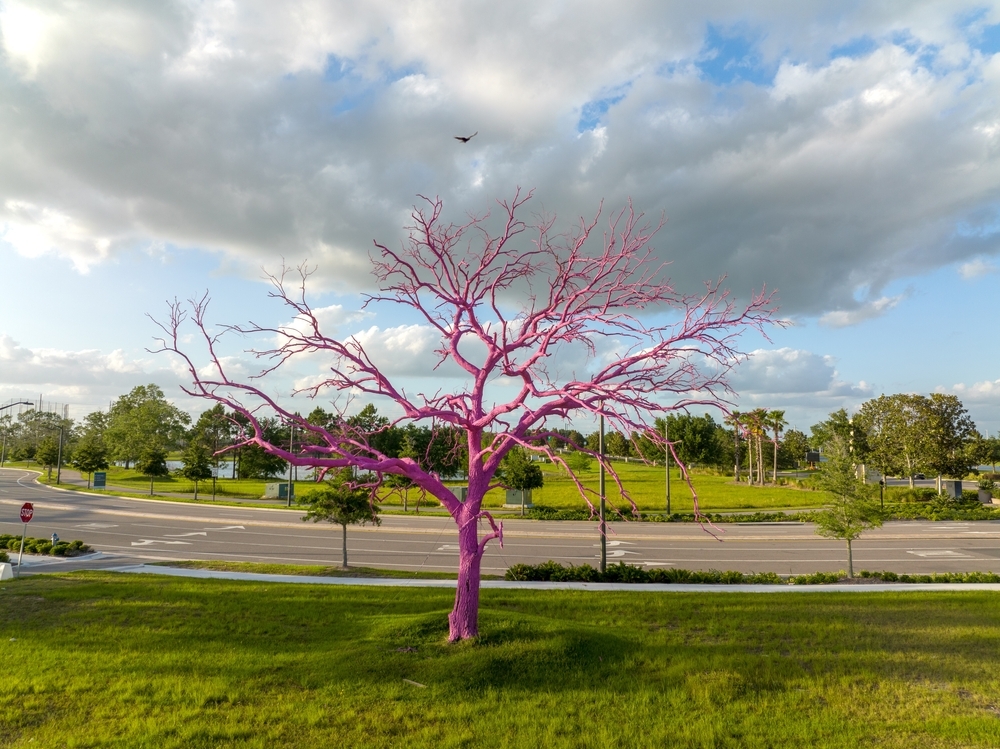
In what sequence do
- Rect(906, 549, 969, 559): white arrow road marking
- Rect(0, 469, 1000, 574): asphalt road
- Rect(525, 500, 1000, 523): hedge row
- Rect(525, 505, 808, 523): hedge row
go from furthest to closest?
Rect(525, 500, 1000, 523): hedge row, Rect(525, 505, 808, 523): hedge row, Rect(906, 549, 969, 559): white arrow road marking, Rect(0, 469, 1000, 574): asphalt road

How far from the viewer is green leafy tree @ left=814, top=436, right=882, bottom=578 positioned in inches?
794

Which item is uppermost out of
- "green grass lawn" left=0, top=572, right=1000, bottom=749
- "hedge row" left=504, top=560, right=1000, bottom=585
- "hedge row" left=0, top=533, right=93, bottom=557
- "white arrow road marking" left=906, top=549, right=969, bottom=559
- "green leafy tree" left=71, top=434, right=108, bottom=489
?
"green leafy tree" left=71, top=434, right=108, bottom=489

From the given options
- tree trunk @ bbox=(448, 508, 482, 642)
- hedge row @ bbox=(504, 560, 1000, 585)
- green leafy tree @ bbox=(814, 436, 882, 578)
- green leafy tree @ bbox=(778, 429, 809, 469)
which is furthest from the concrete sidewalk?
green leafy tree @ bbox=(778, 429, 809, 469)

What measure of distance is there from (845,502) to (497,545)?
14.2 metres

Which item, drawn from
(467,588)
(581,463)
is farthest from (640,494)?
(467,588)

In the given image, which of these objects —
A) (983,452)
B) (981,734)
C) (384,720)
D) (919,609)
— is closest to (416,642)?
(384,720)

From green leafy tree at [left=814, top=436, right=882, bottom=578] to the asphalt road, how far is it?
354 centimetres

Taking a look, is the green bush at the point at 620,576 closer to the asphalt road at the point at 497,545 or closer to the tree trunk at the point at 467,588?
the asphalt road at the point at 497,545

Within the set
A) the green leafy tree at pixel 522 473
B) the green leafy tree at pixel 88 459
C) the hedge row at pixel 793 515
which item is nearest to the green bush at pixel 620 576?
the hedge row at pixel 793 515

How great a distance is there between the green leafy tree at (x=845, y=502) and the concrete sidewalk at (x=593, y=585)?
1.99 meters

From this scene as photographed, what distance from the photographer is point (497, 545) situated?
27984 millimetres

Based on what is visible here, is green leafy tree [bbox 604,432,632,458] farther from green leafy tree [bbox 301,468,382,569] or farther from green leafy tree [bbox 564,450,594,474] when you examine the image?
green leafy tree [bbox 301,468,382,569]

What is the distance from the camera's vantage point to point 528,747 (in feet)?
22.1

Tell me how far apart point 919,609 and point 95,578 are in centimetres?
2082
